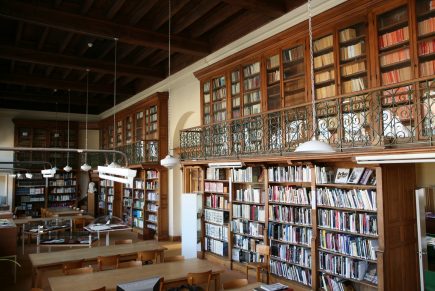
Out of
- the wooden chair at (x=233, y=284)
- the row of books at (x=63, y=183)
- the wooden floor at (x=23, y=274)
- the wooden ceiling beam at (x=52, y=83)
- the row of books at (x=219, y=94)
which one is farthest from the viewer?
the row of books at (x=63, y=183)

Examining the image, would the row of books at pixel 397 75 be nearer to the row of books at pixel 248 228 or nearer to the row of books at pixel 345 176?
the row of books at pixel 345 176

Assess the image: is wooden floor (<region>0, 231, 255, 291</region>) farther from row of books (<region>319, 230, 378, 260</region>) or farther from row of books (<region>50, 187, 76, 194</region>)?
row of books (<region>50, 187, 76, 194</region>)

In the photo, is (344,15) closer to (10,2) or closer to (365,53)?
(365,53)

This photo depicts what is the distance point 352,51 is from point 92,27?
465cm

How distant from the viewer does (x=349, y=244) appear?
504cm

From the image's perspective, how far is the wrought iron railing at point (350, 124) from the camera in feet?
14.0

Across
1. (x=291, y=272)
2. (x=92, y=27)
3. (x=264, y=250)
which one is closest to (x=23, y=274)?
(x=264, y=250)

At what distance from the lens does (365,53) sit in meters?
5.00

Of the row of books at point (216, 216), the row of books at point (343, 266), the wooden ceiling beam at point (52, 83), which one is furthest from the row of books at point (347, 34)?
the wooden ceiling beam at point (52, 83)

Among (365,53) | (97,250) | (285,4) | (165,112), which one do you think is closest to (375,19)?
(365,53)

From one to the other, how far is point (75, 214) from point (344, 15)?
380 inches

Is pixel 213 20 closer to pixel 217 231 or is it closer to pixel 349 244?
pixel 217 231

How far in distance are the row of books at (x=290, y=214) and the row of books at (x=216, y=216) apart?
147 centimetres

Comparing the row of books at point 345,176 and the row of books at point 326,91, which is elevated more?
the row of books at point 326,91
